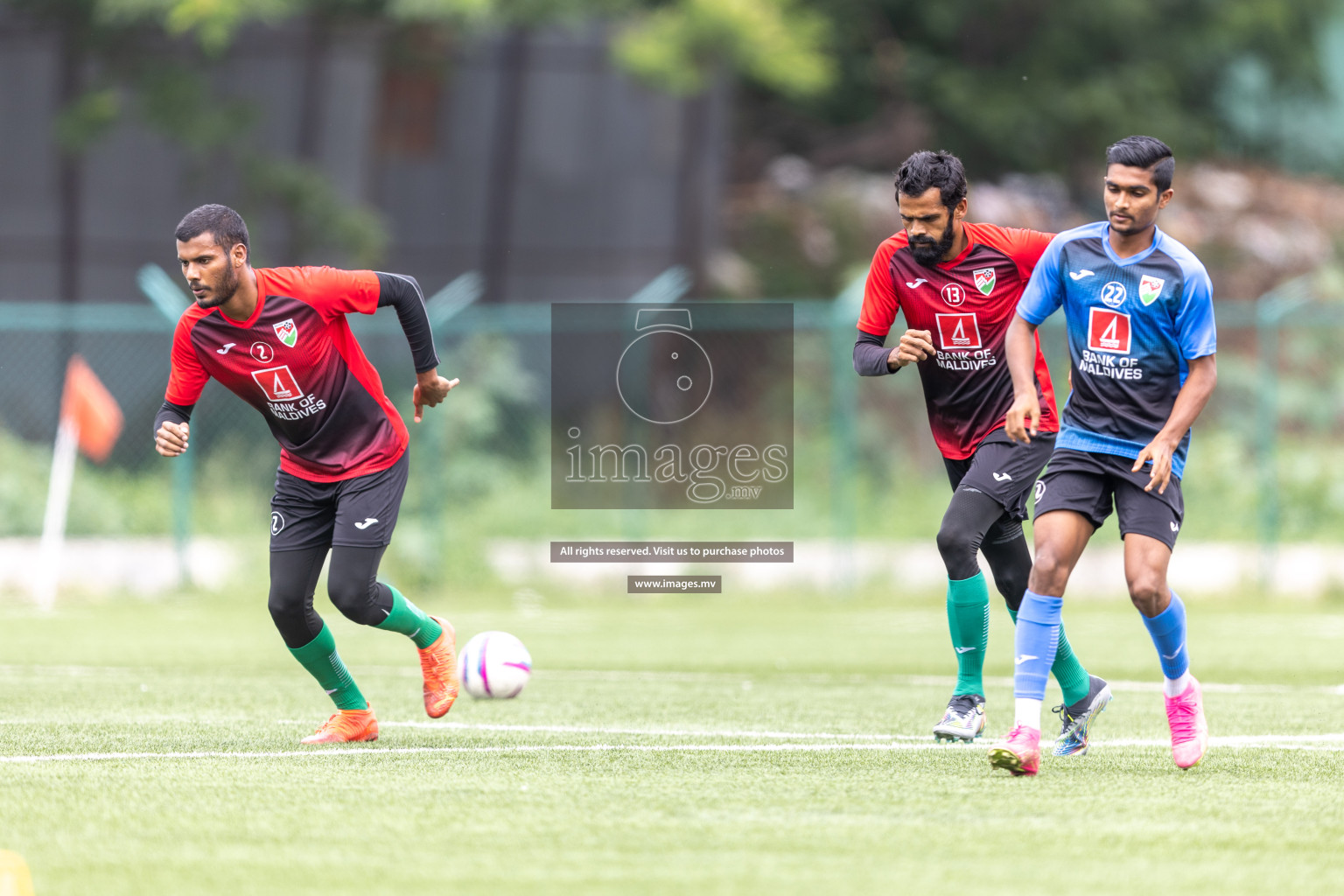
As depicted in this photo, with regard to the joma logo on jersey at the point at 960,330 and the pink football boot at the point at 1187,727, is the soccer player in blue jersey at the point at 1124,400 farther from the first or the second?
the joma logo on jersey at the point at 960,330

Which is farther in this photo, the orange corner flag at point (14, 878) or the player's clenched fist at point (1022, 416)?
the player's clenched fist at point (1022, 416)

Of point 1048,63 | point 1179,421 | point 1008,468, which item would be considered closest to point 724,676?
point 1008,468

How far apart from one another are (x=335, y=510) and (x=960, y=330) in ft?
8.15

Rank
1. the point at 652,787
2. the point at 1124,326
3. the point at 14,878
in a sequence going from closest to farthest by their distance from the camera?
the point at 14,878
the point at 652,787
the point at 1124,326

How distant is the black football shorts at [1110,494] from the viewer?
5844mm

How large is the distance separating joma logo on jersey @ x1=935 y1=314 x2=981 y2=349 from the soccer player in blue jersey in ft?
2.38

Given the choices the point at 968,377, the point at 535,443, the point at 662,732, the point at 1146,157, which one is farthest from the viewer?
the point at 535,443

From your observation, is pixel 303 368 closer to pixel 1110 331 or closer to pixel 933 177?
pixel 933 177

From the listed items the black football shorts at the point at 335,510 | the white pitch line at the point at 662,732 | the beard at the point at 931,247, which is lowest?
the white pitch line at the point at 662,732

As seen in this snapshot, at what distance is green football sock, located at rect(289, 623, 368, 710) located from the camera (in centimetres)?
690

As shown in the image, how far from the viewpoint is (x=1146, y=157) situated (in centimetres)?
575

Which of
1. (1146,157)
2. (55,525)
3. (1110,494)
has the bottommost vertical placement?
(55,525)

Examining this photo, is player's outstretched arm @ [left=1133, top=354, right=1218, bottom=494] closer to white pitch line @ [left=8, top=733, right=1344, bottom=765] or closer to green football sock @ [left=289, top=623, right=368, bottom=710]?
white pitch line @ [left=8, top=733, right=1344, bottom=765]

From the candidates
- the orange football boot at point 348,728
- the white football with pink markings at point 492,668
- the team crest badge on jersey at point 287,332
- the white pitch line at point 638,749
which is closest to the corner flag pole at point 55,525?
the white football with pink markings at point 492,668
